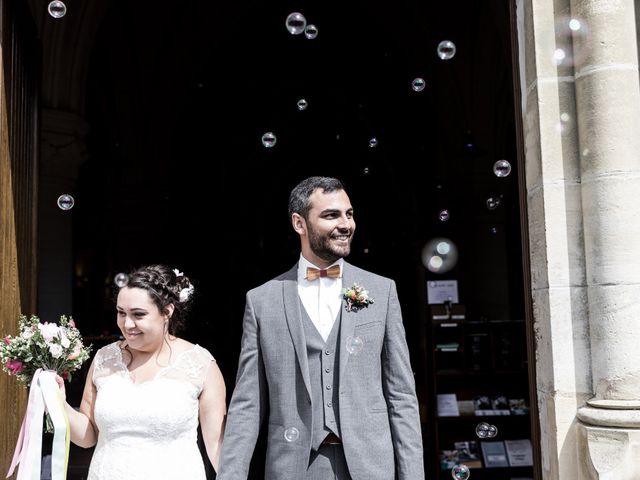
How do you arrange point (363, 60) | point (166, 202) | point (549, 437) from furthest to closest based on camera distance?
1. point (363, 60)
2. point (166, 202)
3. point (549, 437)

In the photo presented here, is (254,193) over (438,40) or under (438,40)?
under

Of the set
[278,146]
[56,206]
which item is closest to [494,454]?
[56,206]

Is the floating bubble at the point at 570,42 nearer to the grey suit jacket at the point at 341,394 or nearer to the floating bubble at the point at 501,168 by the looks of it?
the floating bubble at the point at 501,168

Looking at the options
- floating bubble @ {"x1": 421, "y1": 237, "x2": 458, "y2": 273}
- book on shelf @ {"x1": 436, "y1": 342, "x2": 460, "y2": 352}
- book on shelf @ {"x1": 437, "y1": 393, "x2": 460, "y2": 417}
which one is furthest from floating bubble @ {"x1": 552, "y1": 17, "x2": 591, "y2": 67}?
floating bubble @ {"x1": 421, "y1": 237, "x2": 458, "y2": 273}

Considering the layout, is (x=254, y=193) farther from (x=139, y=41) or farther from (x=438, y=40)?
(x=438, y=40)

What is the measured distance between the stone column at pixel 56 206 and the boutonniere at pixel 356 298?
21.7 ft

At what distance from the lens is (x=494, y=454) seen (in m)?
7.19

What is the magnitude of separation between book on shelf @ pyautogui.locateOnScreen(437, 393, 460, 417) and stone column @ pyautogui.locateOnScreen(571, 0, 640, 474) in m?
4.09

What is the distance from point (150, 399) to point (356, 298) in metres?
1.05

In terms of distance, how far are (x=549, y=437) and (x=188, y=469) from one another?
1.71 m

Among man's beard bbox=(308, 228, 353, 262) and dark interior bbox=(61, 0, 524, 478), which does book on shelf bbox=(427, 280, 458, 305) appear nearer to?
dark interior bbox=(61, 0, 524, 478)

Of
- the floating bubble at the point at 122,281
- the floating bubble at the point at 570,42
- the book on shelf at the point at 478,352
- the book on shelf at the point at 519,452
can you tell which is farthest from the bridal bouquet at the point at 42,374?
the book on shelf at the point at 519,452

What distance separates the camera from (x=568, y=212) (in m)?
3.46

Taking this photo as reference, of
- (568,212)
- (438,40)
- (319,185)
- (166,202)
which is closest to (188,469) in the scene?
(319,185)
